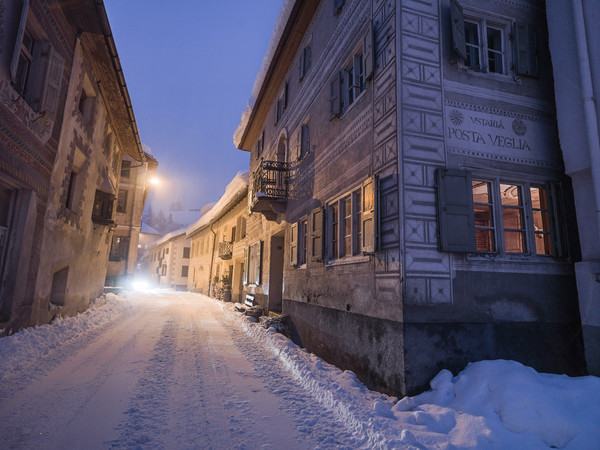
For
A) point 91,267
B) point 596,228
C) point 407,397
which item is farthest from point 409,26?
point 91,267

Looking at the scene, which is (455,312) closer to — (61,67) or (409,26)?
(409,26)

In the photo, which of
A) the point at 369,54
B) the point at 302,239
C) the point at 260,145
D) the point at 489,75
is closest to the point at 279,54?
the point at 260,145

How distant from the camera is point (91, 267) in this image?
1232 cm

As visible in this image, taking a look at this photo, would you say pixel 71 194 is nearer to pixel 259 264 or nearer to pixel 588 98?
pixel 259 264

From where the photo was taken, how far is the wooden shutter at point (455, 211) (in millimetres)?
5234

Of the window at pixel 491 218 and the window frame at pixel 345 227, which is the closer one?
the window at pixel 491 218

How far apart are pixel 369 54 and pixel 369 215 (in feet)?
10.5

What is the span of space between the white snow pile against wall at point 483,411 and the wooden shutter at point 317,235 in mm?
3629

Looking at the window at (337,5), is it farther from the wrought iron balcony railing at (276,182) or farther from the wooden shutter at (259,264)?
the wooden shutter at (259,264)

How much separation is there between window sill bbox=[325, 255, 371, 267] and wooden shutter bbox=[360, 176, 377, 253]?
28 cm

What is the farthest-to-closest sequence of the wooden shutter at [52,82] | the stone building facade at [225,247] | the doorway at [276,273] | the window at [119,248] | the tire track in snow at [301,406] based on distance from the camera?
the window at [119,248], the stone building facade at [225,247], the doorway at [276,273], the wooden shutter at [52,82], the tire track in snow at [301,406]

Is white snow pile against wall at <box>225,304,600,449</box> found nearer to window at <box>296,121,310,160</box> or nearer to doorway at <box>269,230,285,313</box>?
window at <box>296,121,310,160</box>

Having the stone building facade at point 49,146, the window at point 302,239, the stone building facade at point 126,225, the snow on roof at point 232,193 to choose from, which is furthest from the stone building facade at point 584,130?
the stone building facade at point 126,225

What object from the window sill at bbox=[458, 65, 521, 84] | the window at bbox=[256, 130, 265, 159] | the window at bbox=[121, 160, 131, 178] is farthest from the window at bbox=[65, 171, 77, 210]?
the window at bbox=[121, 160, 131, 178]
